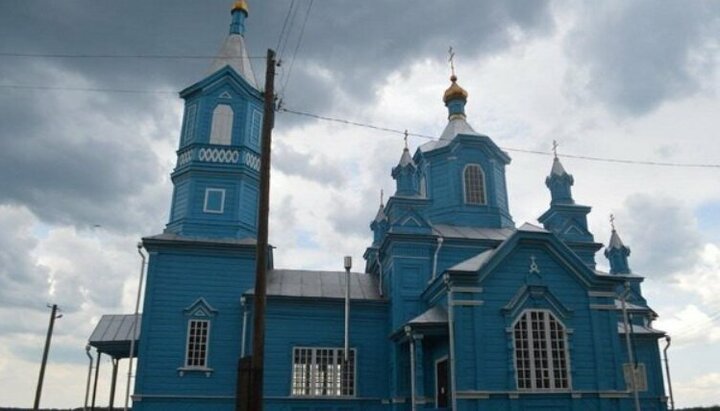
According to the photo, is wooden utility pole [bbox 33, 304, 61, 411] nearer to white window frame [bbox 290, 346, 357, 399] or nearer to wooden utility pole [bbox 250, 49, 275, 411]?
white window frame [bbox 290, 346, 357, 399]

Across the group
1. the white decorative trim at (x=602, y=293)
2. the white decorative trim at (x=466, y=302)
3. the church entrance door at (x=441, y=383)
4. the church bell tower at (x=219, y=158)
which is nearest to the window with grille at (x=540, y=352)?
the white decorative trim at (x=466, y=302)

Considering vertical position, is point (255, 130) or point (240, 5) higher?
point (240, 5)

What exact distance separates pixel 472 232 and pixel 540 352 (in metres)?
6.99

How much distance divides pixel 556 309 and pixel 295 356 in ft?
29.6

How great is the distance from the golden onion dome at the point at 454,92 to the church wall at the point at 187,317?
12625mm

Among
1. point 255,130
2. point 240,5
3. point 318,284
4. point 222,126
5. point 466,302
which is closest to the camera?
point 466,302

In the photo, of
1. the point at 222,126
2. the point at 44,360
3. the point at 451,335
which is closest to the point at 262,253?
the point at 451,335

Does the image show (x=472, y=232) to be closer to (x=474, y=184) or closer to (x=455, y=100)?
(x=474, y=184)

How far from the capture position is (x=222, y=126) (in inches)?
953

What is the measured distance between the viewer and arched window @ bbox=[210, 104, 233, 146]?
78.6 feet

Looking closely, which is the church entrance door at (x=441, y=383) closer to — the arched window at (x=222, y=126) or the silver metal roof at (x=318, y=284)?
the silver metal roof at (x=318, y=284)

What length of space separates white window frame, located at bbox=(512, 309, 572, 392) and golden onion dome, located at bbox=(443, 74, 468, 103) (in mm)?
13319

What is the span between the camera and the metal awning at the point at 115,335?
72.4ft

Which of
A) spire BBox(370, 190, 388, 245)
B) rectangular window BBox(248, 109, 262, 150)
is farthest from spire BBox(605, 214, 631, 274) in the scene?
rectangular window BBox(248, 109, 262, 150)
